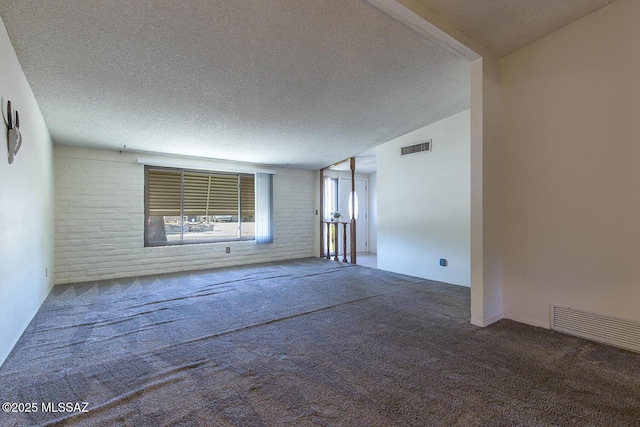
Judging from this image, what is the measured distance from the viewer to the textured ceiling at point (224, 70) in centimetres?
190

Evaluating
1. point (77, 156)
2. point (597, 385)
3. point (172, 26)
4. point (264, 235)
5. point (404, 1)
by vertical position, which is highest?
Result: point (404, 1)

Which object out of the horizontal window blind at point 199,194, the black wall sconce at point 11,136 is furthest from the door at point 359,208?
the black wall sconce at point 11,136

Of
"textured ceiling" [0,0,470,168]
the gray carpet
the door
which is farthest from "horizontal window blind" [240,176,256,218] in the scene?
the gray carpet

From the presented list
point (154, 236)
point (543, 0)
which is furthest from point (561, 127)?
point (154, 236)

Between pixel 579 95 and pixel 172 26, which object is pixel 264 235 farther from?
pixel 579 95

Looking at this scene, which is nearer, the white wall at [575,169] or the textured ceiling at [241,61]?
the textured ceiling at [241,61]

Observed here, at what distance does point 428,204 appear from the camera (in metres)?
4.37

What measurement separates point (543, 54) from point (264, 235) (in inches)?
196

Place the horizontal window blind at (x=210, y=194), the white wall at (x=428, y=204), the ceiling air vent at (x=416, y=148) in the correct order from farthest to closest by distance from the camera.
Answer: the horizontal window blind at (x=210, y=194) → the ceiling air vent at (x=416, y=148) → the white wall at (x=428, y=204)

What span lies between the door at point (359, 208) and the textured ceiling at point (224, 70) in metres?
3.42

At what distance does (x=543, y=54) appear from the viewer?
2525 millimetres

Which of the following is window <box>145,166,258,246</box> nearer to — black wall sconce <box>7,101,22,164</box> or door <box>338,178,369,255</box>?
door <box>338,178,369,255</box>

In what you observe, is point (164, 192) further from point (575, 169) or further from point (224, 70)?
point (575, 169)

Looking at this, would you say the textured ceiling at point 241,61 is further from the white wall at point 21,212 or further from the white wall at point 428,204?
the white wall at point 428,204
